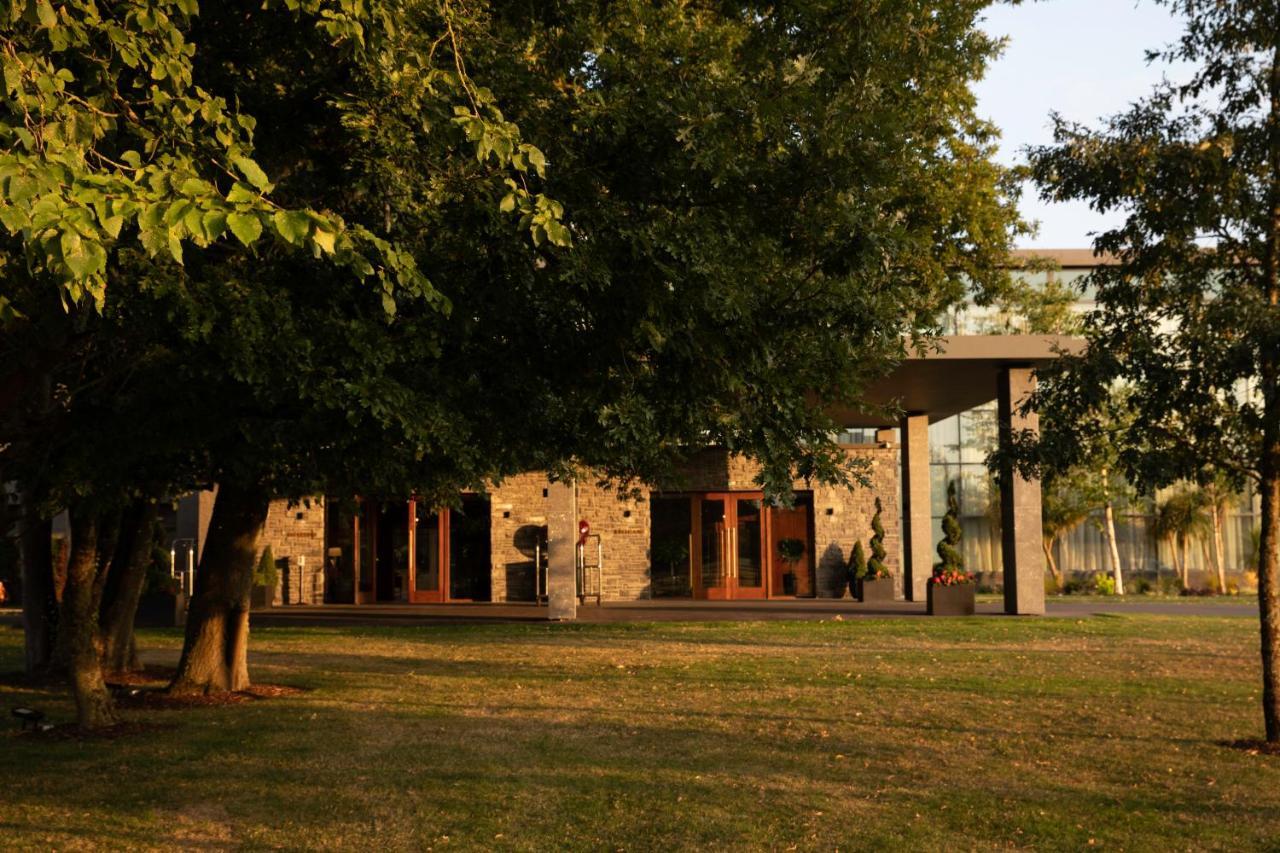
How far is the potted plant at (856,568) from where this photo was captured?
30.8 metres

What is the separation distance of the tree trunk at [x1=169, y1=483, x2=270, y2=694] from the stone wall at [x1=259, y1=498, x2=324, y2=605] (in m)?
17.9

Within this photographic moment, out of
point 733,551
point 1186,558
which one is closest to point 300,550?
point 733,551

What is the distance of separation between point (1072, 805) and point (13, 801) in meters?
6.94

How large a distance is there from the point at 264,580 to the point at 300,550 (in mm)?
3955

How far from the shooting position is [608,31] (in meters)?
10.2

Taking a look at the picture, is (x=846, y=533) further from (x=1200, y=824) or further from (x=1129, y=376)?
(x=1200, y=824)

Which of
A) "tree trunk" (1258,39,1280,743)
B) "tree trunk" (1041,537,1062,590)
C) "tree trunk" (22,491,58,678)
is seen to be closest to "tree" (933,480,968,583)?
"tree trunk" (1041,537,1062,590)

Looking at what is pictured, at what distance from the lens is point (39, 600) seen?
15.1 metres

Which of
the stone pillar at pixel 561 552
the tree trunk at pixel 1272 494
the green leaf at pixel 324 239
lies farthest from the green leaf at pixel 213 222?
the stone pillar at pixel 561 552

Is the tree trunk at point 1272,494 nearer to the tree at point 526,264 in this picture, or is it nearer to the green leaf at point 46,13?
the tree at point 526,264

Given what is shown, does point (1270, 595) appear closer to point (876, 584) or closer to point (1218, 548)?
point (876, 584)

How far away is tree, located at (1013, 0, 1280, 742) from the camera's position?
32.7ft

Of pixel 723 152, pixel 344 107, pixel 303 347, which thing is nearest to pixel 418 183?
pixel 344 107

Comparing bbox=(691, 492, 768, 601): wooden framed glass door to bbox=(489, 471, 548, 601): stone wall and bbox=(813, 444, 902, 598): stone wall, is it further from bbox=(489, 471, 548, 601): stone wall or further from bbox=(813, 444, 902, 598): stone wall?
bbox=(489, 471, 548, 601): stone wall
